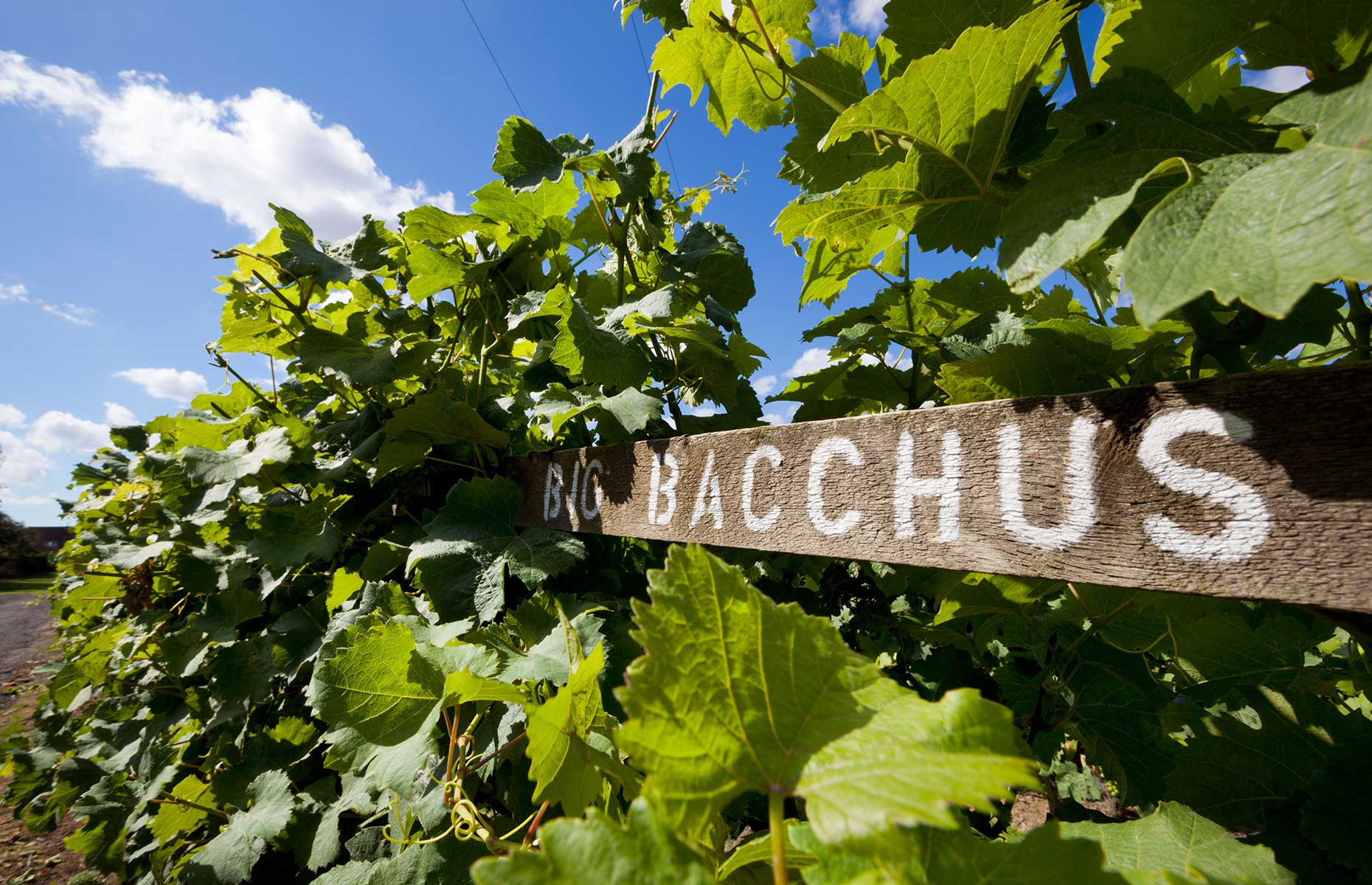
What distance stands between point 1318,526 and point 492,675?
616 mm

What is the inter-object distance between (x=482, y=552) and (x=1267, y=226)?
2.88 feet

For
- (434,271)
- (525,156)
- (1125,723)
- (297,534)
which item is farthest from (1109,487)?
(297,534)

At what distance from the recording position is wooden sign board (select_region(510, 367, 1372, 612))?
0.90 feet

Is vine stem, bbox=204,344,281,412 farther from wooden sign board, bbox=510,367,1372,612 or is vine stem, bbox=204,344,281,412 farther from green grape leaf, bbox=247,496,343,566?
wooden sign board, bbox=510,367,1372,612

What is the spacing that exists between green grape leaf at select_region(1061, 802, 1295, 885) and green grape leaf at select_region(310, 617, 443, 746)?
21.1 inches

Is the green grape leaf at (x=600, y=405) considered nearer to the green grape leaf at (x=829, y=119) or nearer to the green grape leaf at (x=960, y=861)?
the green grape leaf at (x=829, y=119)

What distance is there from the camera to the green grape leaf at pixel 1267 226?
0.82 feet

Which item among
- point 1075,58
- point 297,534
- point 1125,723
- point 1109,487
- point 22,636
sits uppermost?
point 1075,58

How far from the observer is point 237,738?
1.35 meters

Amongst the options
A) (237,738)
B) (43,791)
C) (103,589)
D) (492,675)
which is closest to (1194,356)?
(492,675)

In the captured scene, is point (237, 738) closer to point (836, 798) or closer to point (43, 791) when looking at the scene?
point (836, 798)

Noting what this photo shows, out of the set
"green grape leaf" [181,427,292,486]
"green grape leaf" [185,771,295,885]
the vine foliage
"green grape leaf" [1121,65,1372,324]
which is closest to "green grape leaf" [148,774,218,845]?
the vine foliage

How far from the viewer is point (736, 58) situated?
2.28ft

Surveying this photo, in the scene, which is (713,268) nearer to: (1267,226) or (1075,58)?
(1075,58)
